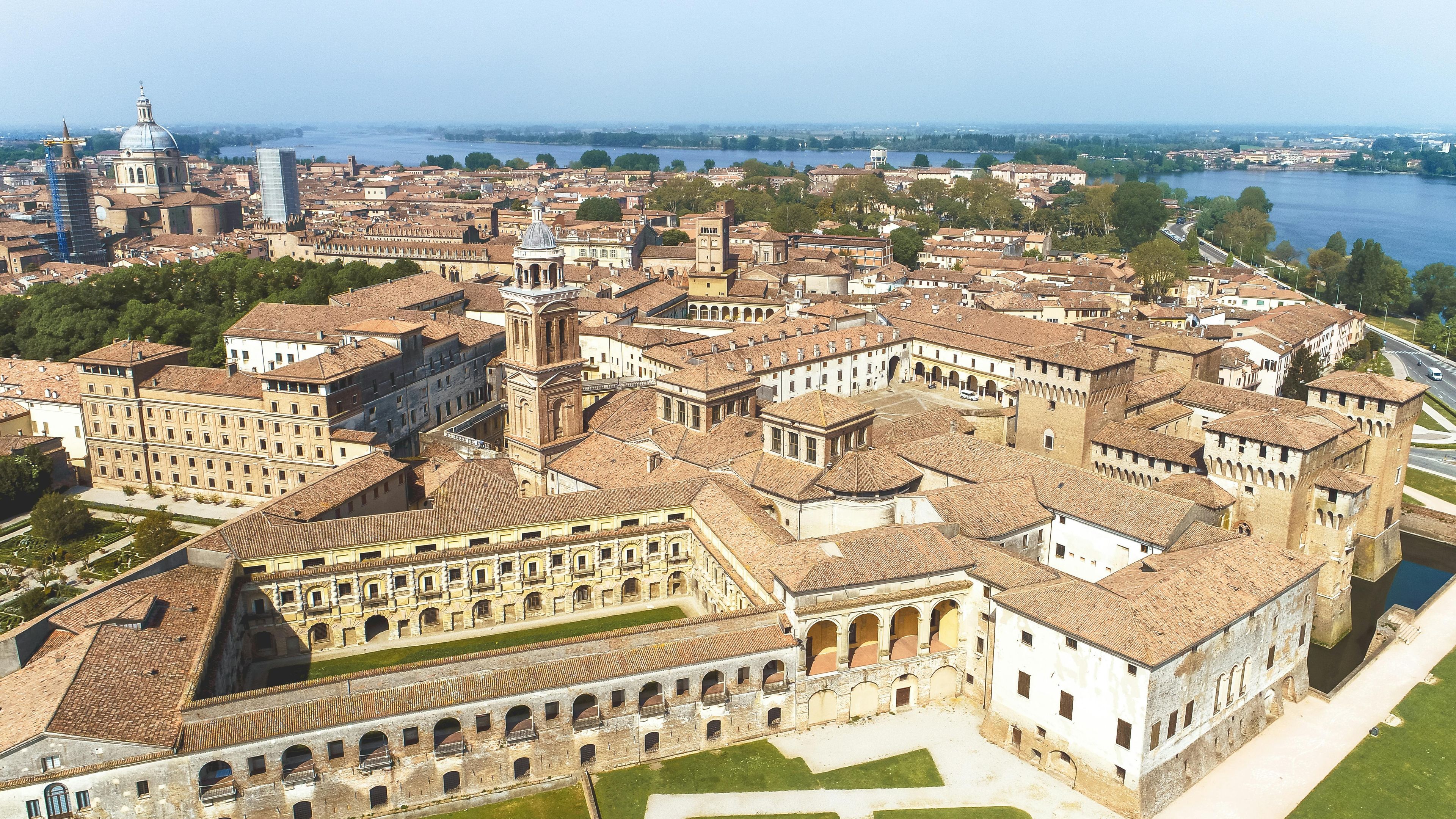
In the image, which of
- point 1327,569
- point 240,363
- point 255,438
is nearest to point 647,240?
point 240,363

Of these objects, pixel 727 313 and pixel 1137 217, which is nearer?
pixel 727 313

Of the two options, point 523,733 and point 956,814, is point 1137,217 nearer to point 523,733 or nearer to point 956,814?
point 956,814

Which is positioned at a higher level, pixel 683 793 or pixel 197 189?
pixel 197 189

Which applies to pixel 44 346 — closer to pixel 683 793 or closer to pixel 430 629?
pixel 430 629

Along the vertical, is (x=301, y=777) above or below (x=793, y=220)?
below

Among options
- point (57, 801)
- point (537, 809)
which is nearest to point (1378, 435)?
point (537, 809)

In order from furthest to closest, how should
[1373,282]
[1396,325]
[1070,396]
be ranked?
[1373,282]
[1396,325]
[1070,396]

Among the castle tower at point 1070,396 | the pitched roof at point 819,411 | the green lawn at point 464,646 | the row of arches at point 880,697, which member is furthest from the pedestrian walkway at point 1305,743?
the green lawn at point 464,646
